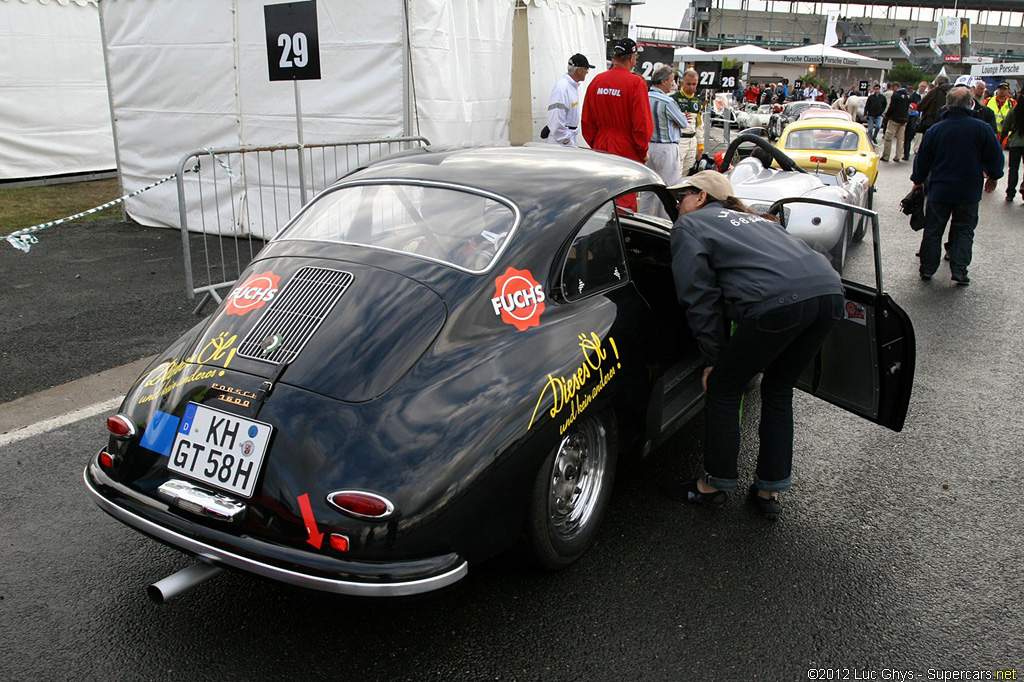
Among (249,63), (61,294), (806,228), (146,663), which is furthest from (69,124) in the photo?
(146,663)

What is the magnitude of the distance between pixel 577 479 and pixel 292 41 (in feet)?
16.7

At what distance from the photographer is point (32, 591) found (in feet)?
10.1

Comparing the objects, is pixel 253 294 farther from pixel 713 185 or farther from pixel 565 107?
pixel 565 107

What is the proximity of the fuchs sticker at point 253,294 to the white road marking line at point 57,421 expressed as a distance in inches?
74.6

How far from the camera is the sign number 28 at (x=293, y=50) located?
21.8 feet

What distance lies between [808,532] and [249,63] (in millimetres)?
7576

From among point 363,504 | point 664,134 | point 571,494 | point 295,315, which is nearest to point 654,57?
point 664,134

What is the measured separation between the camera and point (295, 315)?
3051mm

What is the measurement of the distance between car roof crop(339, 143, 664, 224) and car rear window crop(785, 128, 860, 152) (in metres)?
8.02

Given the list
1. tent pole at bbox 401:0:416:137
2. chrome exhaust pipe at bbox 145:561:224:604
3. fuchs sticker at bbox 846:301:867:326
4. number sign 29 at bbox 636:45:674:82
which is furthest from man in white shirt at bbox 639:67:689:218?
number sign 29 at bbox 636:45:674:82

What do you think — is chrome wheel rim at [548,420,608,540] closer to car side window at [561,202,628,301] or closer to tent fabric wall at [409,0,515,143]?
car side window at [561,202,628,301]

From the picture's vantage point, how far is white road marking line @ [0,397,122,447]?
4.34 meters

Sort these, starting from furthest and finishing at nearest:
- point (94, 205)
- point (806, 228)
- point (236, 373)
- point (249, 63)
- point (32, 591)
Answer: point (94, 205) < point (249, 63) < point (806, 228) < point (32, 591) < point (236, 373)

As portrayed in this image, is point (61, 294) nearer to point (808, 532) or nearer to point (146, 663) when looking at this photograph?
point (146, 663)
